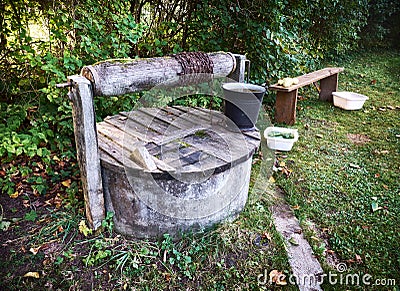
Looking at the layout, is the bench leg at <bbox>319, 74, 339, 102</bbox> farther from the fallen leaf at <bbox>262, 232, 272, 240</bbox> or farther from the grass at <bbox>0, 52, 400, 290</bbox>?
the fallen leaf at <bbox>262, 232, 272, 240</bbox>

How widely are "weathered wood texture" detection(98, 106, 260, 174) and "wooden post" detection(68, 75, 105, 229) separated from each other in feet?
0.35

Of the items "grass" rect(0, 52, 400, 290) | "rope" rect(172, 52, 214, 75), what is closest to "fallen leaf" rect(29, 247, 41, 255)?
"grass" rect(0, 52, 400, 290)

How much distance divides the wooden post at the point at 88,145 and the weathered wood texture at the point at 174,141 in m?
0.11

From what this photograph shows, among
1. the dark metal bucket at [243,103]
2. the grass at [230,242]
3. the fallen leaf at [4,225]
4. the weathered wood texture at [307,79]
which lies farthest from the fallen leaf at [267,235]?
the weathered wood texture at [307,79]

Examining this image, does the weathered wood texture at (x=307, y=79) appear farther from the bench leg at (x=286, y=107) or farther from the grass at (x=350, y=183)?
the grass at (x=350, y=183)

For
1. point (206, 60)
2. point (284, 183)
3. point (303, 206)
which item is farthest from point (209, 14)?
point (303, 206)

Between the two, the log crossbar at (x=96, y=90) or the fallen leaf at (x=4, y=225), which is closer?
the log crossbar at (x=96, y=90)

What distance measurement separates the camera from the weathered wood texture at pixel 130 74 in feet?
6.72

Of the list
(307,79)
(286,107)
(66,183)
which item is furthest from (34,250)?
(307,79)

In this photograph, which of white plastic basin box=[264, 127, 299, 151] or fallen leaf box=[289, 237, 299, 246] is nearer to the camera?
fallen leaf box=[289, 237, 299, 246]

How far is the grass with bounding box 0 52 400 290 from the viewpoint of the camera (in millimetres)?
2207

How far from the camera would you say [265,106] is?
5211mm

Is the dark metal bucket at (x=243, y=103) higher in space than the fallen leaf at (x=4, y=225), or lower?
higher

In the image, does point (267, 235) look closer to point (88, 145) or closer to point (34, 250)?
point (88, 145)
